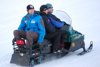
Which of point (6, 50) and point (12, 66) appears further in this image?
point (6, 50)

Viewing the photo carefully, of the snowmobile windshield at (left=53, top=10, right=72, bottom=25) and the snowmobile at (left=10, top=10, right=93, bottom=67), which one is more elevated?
the snowmobile windshield at (left=53, top=10, right=72, bottom=25)

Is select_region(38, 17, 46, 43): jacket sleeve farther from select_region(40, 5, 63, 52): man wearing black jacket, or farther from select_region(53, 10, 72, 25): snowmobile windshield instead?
select_region(53, 10, 72, 25): snowmobile windshield

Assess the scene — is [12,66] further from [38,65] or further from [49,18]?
[49,18]

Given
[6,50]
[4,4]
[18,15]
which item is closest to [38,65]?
[6,50]

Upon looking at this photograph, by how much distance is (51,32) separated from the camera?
904 centimetres

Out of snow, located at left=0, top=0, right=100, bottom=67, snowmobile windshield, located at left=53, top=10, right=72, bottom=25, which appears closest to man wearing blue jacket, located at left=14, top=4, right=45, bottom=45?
snow, located at left=0, top=0, right=100, bottom=67

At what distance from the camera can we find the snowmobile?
334 inches

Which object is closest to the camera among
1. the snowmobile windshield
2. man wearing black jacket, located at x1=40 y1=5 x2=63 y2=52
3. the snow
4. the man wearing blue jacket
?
the man wearing blue jacket

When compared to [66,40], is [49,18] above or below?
above

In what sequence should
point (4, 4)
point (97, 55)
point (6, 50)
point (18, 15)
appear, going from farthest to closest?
1. point (4, 4)
2. point (18, 15)
3. point (6, 50)
4. point (97, 55)

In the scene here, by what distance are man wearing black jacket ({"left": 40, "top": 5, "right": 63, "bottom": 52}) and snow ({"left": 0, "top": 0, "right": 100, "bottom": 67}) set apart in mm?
430

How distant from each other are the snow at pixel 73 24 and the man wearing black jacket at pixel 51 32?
43 cm

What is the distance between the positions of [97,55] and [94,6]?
8246 millimetres

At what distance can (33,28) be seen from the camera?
8742 millimetres
